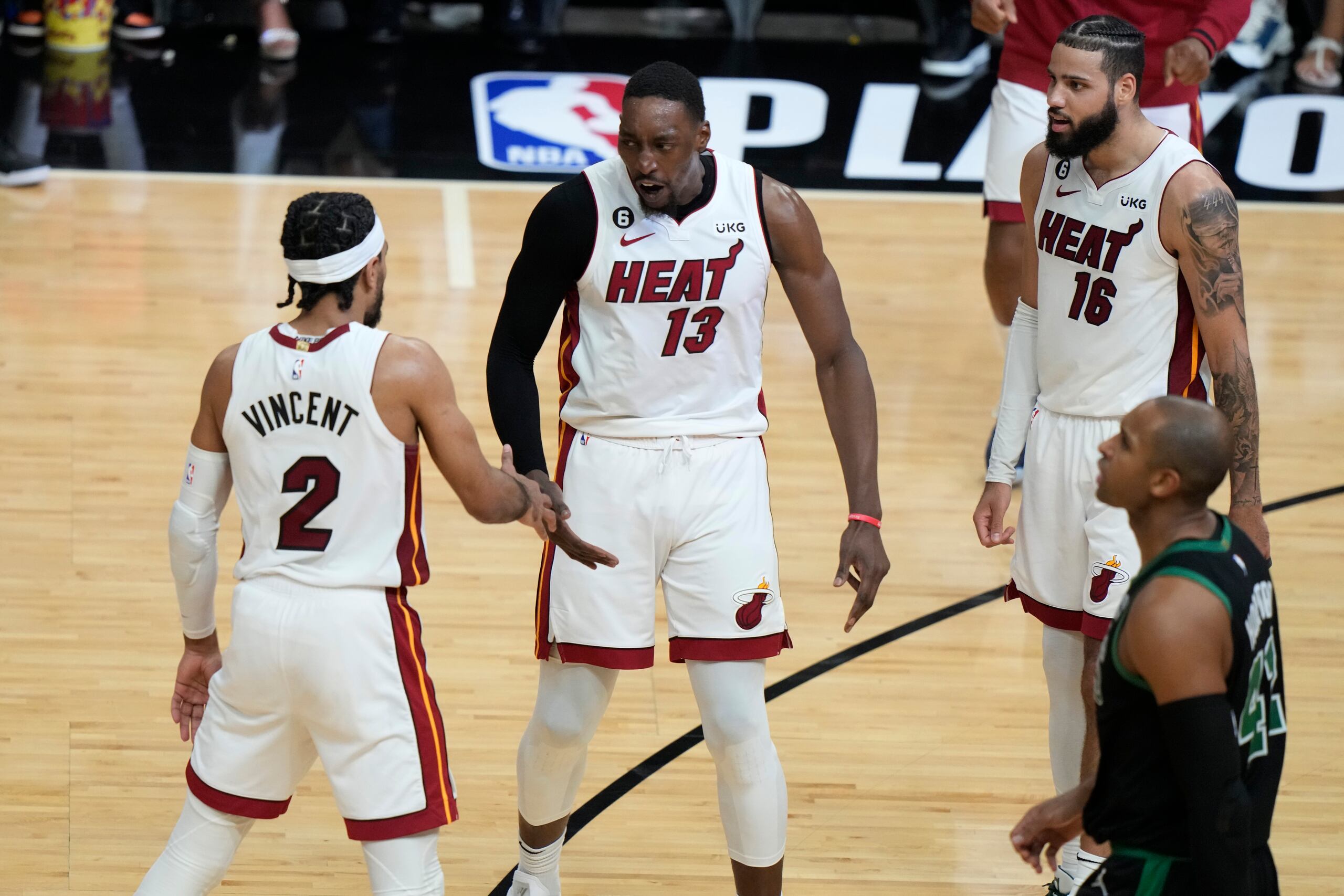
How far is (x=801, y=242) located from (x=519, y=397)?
721 millimetres

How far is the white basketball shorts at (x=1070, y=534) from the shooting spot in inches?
151

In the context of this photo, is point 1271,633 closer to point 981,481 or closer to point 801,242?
point 801,242

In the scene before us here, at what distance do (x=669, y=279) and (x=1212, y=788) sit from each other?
1.62 m

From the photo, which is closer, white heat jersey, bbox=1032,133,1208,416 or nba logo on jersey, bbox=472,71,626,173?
white heat jersey, bbox=1032,133,1208,416

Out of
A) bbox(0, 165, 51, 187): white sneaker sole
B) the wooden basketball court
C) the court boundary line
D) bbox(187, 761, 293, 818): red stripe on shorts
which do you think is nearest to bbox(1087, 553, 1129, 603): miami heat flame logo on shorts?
the wooden basketball court

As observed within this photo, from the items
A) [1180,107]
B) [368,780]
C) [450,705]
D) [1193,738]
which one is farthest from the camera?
[1180,107]

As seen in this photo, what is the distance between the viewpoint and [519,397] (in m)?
3.85

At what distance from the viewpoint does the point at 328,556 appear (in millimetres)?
3244

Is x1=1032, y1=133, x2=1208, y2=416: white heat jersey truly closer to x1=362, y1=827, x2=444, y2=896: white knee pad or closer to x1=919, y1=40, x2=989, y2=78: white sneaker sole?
x1=362, y1=827, x2=444, y2=896: white knee pad

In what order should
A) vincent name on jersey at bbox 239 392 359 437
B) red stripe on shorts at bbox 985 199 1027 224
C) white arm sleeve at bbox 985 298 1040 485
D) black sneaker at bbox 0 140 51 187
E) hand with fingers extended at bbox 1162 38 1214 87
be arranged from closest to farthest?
1. vincent name on jersey at bbox 239 392 359 437
2. white arm sleeve at bbox 985 298 1040 485
3. hand with fingers extended at bbox 1162 38 1214 87
4. red stripe on shorts at bbox 985 199 1027 224
5. black sneaker at bbox 0 140 51 187

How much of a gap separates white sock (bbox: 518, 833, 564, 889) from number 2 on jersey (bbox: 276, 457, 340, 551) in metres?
1.10

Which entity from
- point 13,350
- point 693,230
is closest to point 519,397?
point 693,230

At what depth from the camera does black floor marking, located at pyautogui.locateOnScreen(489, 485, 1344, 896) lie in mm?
4445

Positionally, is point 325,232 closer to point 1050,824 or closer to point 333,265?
point 333,265
